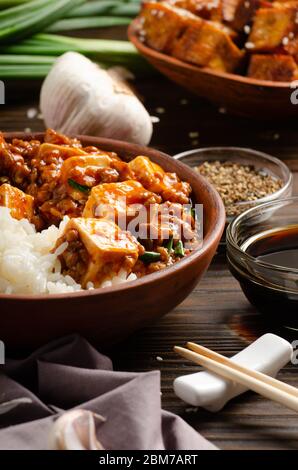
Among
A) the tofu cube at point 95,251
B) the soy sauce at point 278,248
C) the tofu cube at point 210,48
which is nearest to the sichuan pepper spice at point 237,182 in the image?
the soy sauce at point 278,248

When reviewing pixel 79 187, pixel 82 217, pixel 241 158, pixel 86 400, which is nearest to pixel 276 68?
pixel 241 158

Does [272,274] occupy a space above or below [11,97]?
above

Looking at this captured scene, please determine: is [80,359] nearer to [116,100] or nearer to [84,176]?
[84,176]

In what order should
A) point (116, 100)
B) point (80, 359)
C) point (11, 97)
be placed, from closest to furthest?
point (80, 359)
point (116, 100)
point (11, 97)

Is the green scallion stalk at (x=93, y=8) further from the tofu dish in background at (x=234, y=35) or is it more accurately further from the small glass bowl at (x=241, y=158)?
the small glass bowl at (x=241, y=158)

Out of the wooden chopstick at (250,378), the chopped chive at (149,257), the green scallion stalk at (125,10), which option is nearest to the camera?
the wooden chopstick at (250,378)

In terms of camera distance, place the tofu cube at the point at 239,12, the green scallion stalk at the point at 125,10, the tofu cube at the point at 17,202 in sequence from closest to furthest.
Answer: the tofu cube at the point at 17,202, the tofu cube at the point at 239,12, the green scallion stalk at the point at 125,10

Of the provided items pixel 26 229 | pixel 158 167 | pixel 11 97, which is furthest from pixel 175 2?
pixel 26 229
